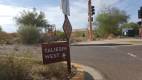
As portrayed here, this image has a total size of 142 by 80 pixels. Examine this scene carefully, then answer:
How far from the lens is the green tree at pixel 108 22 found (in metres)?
75.9

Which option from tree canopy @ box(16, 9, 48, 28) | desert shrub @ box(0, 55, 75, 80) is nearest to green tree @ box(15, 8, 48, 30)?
tree canopy @ box(16, 9, 48, 28)

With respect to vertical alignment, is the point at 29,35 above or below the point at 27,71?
above

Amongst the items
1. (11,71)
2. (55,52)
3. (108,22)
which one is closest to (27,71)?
(55,52)

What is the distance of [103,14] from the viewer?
76562 millimetres

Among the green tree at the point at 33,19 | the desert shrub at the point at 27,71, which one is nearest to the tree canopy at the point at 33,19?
the green tree at the point at 33,19

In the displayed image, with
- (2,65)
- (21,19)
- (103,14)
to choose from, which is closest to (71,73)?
(2,65)

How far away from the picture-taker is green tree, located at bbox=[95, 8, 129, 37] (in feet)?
249

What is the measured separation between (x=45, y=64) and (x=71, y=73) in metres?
1.23

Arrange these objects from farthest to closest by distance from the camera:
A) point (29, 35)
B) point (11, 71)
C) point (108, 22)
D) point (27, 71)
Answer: point (108, 22), point (29, 35), point (27, 71), point (11, 71)

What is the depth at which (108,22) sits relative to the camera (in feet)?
250

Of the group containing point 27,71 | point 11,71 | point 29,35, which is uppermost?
point 29,35

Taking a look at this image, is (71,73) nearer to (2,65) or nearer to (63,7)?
(63,7)

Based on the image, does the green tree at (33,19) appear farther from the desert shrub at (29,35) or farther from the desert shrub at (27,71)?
the desert shrub at (27,71)

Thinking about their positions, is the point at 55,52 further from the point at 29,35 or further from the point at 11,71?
the point at 29,35
